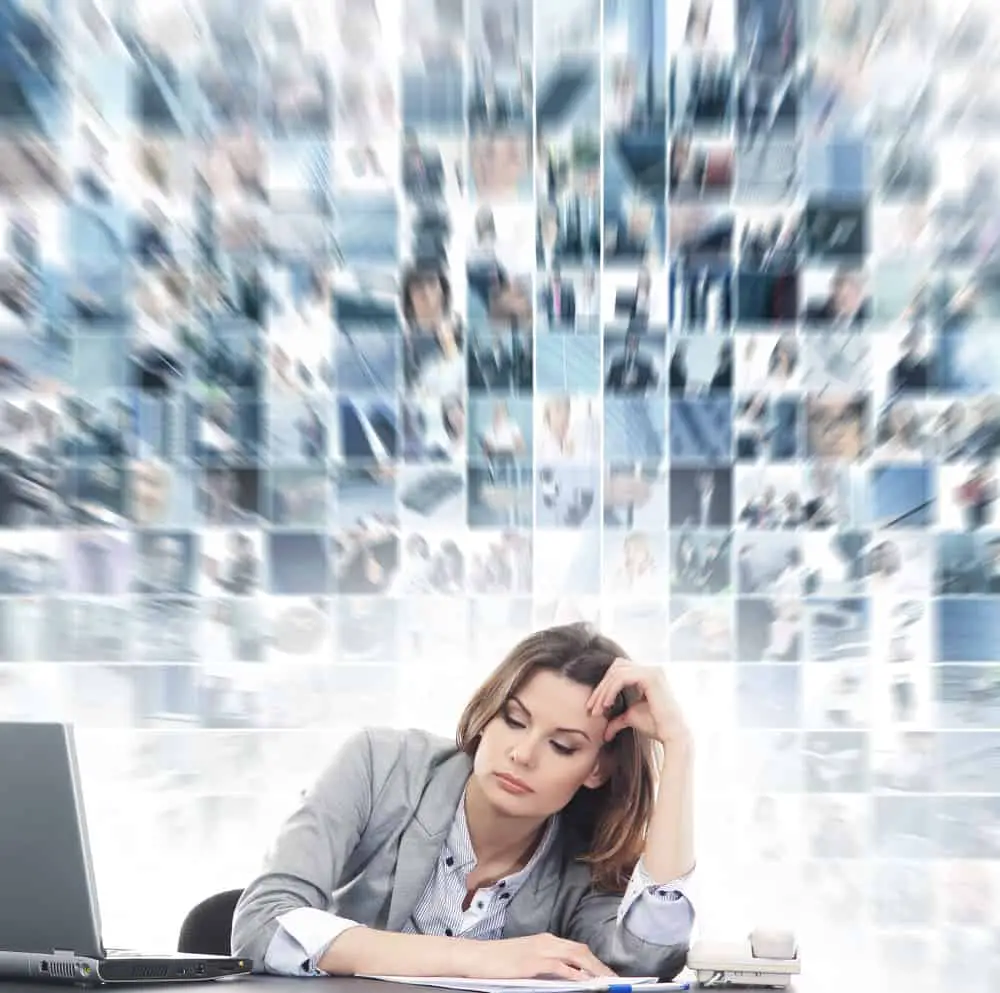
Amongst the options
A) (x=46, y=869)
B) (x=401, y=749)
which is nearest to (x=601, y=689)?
(x=401, y=749)

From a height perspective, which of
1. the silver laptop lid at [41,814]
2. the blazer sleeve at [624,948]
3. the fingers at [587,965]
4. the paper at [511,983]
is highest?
the silver laptop lid at [41,814]

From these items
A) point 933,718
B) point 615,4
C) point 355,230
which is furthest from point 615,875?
point 615,4

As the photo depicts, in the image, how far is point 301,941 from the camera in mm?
1803

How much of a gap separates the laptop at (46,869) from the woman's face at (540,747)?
2.18 feet

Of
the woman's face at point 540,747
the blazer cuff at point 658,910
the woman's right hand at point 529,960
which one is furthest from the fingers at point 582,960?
the woman's face at point 540,747

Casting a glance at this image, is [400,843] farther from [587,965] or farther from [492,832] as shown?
[587,965]

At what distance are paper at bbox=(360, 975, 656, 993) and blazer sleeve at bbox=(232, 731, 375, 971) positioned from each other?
22cm

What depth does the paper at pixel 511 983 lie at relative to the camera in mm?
1663

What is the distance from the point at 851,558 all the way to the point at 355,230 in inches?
50.3

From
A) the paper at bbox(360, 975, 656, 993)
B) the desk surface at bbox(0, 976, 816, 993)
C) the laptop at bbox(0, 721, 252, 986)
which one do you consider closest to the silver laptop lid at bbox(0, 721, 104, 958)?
the laptop at bbox(0, 721, 252, 986)

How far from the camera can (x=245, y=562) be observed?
3.04 metres

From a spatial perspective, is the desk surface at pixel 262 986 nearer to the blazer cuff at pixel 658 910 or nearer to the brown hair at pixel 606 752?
the blazer cuff at pixel 658 910

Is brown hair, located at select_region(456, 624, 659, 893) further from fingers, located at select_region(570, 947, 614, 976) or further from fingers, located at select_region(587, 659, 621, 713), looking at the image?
fingers, located at select_region(570, 947, 614, 976)

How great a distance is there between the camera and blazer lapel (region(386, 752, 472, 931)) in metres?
2.15
